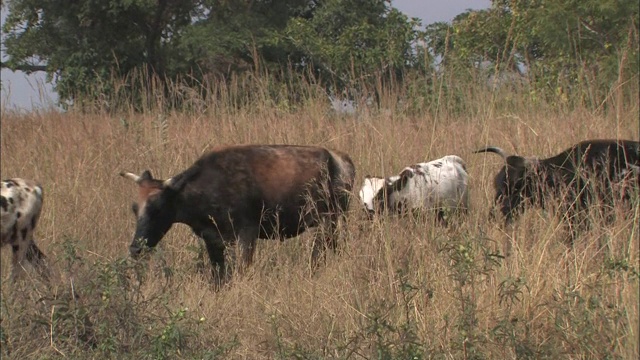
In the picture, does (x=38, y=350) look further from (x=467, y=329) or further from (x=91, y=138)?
(x=91, y=138)

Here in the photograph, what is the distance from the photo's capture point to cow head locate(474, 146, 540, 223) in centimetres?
699

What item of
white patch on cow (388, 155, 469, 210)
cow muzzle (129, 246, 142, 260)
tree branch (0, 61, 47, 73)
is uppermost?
tree branch (0, 61, 47, 73)

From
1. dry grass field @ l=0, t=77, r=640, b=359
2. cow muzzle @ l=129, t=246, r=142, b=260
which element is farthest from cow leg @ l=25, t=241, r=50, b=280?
cow muzzle @ l=129, t=246, r=142, b=260

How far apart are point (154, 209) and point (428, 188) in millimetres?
2137

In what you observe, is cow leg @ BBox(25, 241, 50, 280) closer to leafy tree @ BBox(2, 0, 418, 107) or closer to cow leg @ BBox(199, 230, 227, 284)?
cow leg @ BBox(199, 230, 227, 284)

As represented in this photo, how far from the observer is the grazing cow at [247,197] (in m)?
6.64

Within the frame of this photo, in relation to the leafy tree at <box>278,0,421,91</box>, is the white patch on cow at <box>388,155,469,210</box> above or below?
below

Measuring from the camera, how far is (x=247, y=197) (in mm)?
6828

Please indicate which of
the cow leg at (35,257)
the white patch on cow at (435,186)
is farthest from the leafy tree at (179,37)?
the cow leg at (35,257)

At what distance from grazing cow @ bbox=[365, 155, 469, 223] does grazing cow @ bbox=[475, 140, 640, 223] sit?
341 mm

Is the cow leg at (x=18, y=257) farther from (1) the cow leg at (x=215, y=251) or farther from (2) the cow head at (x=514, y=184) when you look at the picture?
(2) the cow head at (x=514, y=184)

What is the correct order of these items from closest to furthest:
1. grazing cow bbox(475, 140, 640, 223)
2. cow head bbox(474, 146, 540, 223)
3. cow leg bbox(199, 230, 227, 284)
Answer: cow leg bbox(199, 230, 227, 284), grazing cow bbox(475, 140, 640, 223), cow head bbox(474, 146, 540, 223)

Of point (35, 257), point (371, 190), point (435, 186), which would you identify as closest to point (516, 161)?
point (435, 186)

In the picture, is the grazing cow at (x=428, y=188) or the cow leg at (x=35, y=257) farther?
the grazing cow at (x=428, y=188)
